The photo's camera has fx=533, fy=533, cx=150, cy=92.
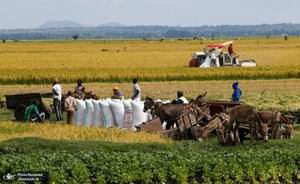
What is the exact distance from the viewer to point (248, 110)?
14.9 m

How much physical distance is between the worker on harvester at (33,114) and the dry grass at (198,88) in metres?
9.17

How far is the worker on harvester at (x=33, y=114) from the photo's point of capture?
2100cm

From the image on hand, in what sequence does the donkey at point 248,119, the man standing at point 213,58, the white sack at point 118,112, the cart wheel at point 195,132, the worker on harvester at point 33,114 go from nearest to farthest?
the donkey at point 248,119 < the cart wheel at point 195,132 < the white sack at point 118,112 < the worker on harvester at point 33,114 < the man standing at point 213,58

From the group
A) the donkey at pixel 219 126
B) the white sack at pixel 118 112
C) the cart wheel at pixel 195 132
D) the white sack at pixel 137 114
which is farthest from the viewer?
the white sack at pixel 118 112

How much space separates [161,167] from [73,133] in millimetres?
6274

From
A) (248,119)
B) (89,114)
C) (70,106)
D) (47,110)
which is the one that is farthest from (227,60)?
(248,119)

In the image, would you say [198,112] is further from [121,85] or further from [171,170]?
[121,85]

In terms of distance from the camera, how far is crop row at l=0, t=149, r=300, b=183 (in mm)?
11727

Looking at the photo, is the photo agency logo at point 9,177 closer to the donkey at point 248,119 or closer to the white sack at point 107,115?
the donkey at point 248,119

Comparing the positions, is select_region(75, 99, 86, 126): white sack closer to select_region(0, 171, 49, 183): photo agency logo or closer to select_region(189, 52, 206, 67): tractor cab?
select_region(0, 171, 49, 183): photo agency logo

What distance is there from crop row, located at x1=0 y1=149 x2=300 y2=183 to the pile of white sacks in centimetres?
631

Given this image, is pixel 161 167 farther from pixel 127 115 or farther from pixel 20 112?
pixel 20 112

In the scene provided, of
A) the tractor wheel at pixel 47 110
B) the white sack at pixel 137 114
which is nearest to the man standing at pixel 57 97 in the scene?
the tractor wheel at pixel 47 110

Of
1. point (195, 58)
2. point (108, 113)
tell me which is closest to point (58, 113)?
point (108, 113)
